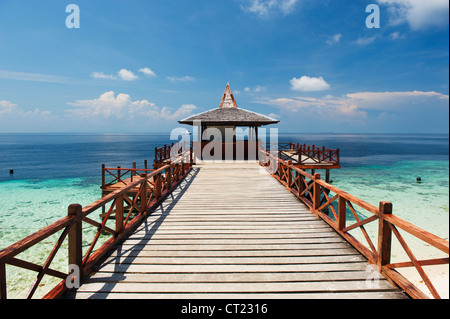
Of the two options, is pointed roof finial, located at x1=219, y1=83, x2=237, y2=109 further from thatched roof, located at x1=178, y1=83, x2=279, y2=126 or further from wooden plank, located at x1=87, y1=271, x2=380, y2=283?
wooden plank, located at x1=87, y1=271, x2=380, y2=283

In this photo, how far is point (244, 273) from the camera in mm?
3262

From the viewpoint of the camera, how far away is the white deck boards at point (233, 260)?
2895mm

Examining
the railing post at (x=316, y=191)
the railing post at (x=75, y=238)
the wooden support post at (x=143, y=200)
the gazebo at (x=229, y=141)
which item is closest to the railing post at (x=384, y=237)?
the railing post at (x=316, y=191)

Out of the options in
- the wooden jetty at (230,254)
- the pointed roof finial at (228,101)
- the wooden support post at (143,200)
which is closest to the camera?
the wooden jetty at (230,254)

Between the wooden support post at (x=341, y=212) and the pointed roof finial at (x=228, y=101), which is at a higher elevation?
the pointed roof finial at (x=228, y=101)

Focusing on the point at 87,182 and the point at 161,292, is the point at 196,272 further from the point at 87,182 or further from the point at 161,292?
the point at 87,182

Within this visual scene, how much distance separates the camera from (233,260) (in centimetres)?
360

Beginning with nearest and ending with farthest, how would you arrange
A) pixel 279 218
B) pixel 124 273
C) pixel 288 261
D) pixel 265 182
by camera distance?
pixel 124 273
pixel 288 261
pixel 279 218
pixel 265 182

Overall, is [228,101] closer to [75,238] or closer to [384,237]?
[384,237]

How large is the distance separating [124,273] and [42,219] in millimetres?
16428

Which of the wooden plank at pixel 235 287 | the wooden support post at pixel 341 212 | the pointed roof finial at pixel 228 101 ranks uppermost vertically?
the pointed roof finial at pixel 228 101

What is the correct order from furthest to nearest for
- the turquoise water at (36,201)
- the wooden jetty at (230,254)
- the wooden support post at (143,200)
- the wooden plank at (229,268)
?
the turquoise water at (36,201) → the wooden support post at (143,200) → the wooden plank at (229,268) → the wooden jetty at (230,254)

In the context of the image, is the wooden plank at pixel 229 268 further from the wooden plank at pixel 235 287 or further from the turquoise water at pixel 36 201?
the turquoise water at pixel 36 201

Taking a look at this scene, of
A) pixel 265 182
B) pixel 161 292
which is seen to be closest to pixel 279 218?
pixel 161 292
